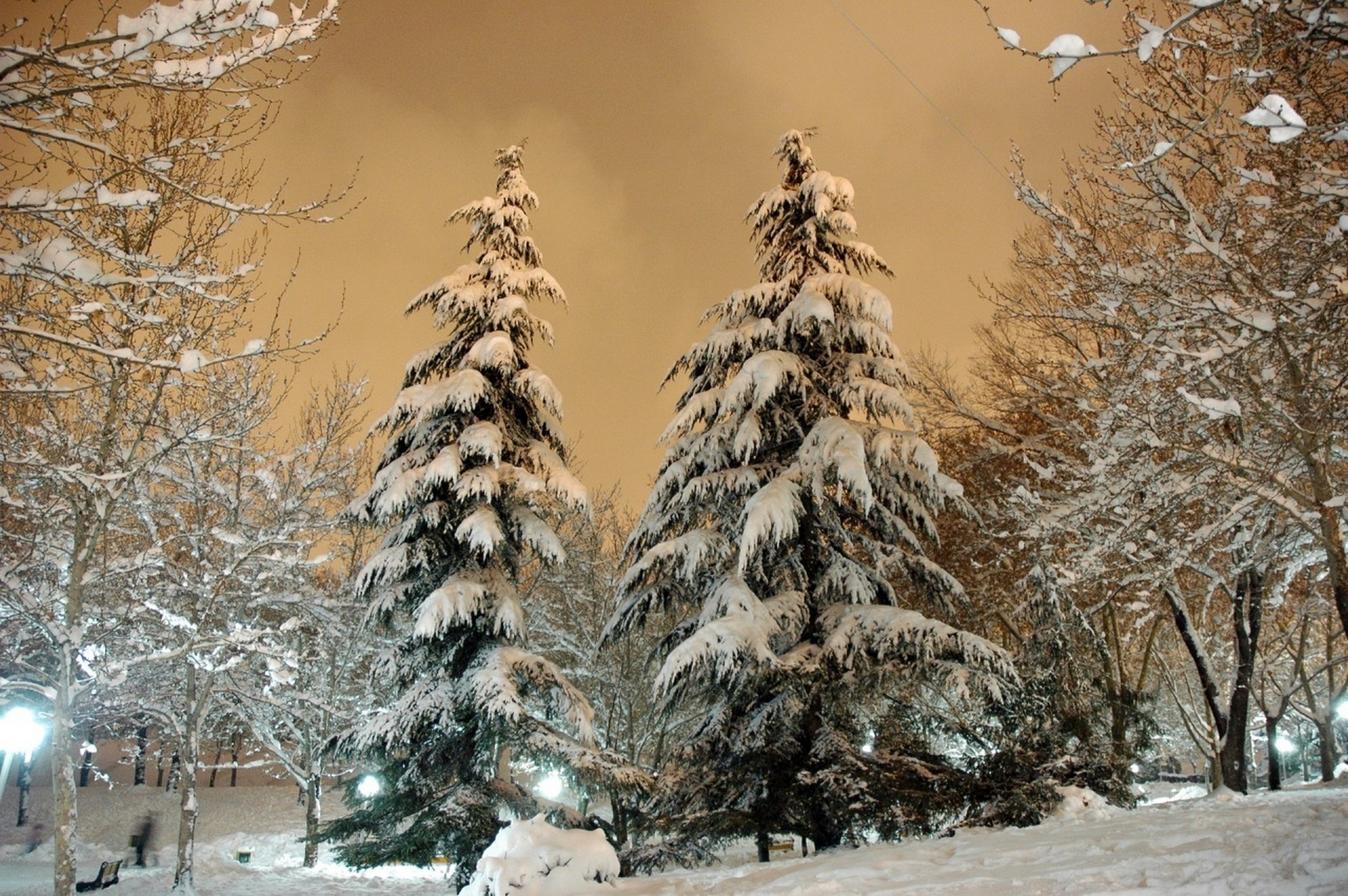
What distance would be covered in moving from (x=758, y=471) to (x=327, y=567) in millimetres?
20251

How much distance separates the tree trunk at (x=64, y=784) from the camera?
812cm

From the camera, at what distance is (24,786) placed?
25.7 m

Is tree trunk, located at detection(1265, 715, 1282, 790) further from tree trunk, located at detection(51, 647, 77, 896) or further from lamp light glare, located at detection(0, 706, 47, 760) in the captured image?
lamp light glare, located at detection(0, 706, 47, 760)

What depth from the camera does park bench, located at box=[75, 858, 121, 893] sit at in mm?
14516

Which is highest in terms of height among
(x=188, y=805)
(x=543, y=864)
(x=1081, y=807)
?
(x=543, y=864)

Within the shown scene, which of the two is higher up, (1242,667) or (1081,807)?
(1242,667)

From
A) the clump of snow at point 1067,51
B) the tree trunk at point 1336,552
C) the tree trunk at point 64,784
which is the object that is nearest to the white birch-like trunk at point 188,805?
the tree trunk at point 64,784

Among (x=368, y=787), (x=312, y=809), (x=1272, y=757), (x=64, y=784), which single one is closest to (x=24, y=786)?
(x=312, y=809)

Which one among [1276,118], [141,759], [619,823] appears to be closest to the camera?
[1276,118]

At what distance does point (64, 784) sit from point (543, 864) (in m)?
5.71

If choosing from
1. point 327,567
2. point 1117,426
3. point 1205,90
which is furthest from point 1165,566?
point 327,567

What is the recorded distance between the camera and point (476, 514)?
37.7 ft

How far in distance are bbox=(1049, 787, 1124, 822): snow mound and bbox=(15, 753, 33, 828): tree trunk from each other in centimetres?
2941

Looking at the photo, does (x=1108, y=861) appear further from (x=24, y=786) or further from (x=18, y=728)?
(x=24, y=786)
